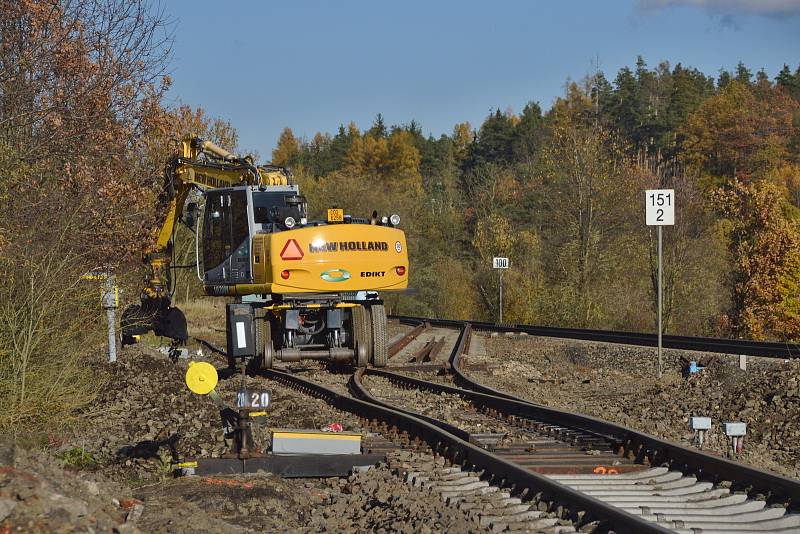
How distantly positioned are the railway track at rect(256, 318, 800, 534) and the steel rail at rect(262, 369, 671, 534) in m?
0.01

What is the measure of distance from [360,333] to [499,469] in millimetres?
10027

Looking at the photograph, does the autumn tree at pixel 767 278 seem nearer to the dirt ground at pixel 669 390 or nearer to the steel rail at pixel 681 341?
the steel rail at pixel 681 341

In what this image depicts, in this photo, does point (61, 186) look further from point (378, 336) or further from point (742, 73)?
point (742, 73)

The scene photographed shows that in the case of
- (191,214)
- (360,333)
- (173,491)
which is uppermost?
(191,214)

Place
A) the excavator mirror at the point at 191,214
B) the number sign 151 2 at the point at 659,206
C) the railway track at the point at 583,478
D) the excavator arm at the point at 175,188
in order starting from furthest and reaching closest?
the number sign 151 2 at the point at 659,206, the excavator mirror at the point at 191,214, the excavator arm at the point at 175,188, the railway track at the point at 583,478

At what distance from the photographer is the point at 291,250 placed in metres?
17.2

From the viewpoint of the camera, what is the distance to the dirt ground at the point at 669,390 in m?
11.2

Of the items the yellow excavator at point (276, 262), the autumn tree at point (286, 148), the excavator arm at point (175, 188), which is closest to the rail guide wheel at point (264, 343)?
the yellow excavator at point (276, 262)

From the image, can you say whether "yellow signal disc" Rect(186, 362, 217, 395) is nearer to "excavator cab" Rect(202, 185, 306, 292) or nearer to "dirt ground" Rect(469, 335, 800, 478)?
"dirt ground" Rect(469, 335, 800, 478)

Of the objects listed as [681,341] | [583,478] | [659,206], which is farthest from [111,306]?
[681,341]

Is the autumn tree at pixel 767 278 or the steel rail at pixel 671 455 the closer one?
the steel rail at pixel 671 455

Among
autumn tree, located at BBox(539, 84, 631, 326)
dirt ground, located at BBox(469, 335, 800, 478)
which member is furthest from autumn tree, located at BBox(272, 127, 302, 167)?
dirt ground, located at BBox(469, 335, 800, 478)

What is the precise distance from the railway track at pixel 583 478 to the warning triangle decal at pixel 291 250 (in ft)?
16.6

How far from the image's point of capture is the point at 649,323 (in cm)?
3791
